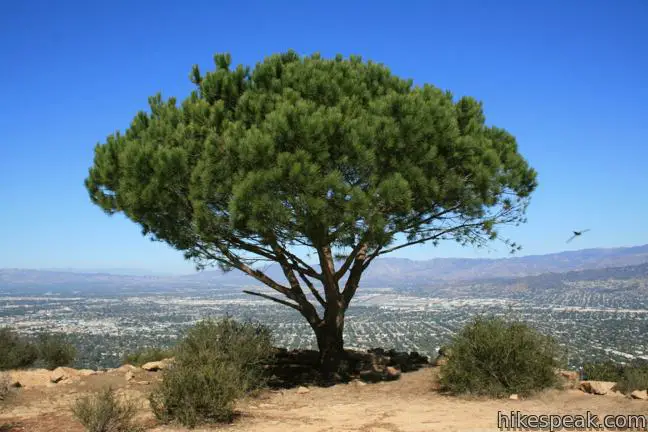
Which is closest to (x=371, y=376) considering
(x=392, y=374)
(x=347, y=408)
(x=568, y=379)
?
(x=392, y=374)

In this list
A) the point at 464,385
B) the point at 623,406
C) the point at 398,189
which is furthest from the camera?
the point at 464,385

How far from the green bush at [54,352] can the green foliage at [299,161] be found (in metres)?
7.57

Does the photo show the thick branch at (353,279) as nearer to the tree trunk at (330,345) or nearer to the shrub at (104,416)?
the tree trunk at (330,345)

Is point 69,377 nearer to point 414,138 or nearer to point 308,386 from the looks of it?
point 308,386

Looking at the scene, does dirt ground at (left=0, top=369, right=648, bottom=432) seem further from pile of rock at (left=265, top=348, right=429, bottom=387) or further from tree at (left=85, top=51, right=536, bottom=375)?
tree at (left=85, top=51, right=536, bottom=375)

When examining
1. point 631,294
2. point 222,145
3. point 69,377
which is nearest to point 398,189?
point 222,145

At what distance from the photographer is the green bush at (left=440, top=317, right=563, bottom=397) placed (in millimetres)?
10266

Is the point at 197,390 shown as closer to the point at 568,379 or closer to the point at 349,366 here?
the point at 349,366

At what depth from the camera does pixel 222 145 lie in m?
10.4

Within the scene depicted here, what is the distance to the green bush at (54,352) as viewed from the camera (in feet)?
56.5

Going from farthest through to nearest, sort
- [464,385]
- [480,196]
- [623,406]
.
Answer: [480,196] < [464,385] < [623,406]

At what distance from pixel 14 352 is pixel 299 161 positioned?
12495mm

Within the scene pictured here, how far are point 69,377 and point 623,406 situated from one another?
11.3 m

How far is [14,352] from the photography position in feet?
53.3
